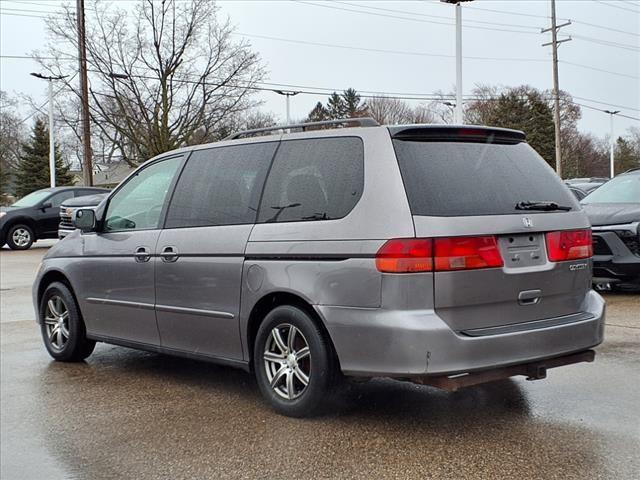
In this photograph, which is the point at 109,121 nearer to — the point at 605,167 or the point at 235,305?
the point at 235,305

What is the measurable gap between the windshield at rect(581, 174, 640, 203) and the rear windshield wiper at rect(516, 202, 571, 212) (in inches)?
233

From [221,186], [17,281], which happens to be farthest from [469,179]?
[17,281]

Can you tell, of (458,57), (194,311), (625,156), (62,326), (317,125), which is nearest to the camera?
(317,125)

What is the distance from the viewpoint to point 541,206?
4.30m

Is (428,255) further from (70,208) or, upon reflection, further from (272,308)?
(70,208)

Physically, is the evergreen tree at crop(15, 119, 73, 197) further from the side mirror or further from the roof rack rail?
the roof rack rail

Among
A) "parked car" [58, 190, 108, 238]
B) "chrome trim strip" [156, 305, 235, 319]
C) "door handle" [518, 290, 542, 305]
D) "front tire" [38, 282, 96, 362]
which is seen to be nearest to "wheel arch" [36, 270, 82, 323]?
"front tire" [38, 282, 96, 362]

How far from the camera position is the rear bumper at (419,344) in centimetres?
375

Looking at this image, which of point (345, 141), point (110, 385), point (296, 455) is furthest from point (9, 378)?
point (345, 141)

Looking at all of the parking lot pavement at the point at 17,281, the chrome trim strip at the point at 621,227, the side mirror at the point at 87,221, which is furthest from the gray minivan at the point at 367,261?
the chrome trim strip at the point at 621,227

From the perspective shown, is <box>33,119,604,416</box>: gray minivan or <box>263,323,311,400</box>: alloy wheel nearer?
<box>33,119,604,416</box>: gray minivan

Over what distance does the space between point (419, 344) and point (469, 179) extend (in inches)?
40.5

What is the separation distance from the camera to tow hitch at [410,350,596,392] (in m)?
3.81

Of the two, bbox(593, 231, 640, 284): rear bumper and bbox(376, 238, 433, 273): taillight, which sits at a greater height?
bbox(376, 238, 433, 273): taillight
